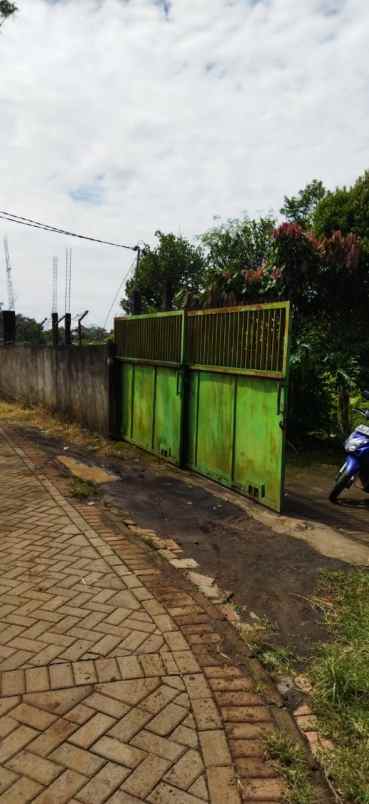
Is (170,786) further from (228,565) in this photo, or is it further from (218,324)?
(218,324)

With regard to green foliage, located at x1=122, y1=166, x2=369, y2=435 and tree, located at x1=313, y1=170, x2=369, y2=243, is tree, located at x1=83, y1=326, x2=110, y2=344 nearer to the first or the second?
green foliage, located at x1=122, y1=166, x2=369, y2=435

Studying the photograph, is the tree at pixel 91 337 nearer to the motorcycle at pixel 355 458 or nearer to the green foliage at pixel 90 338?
the green foliage at pixel 90 338

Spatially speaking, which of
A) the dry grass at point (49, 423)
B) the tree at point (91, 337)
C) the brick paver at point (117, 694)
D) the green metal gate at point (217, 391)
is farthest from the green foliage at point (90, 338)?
the brick paver at point (117, 694)

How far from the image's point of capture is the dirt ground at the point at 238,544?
3.55 meters

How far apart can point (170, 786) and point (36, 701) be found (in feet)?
2.66

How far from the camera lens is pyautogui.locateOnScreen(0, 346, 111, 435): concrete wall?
1022 cm

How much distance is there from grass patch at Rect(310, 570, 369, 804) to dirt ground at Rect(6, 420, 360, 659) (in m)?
0.16

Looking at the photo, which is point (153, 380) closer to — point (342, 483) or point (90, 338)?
point (342, 483)

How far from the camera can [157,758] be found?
2.20 m

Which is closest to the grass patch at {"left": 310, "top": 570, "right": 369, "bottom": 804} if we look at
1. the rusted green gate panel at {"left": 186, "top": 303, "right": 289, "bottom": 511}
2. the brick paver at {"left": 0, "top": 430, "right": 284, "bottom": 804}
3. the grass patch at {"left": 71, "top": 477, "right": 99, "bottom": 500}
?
the brick paver at {"left": 0, "top": 430, "right": 284, "bottom": 804}

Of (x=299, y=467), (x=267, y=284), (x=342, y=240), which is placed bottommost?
(x=299, y=467)

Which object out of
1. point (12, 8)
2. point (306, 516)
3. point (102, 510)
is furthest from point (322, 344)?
point (12, 8)

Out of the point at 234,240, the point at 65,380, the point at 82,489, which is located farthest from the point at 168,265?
the point at 82,489

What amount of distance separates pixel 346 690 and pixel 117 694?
1166 millimetres
